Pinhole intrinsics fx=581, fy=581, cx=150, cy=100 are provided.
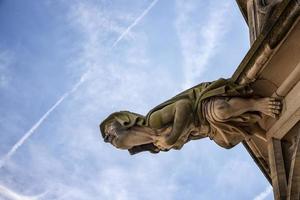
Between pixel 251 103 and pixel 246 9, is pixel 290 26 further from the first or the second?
pixel 246 9

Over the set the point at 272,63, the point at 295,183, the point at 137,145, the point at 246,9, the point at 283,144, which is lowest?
the point at 137,145

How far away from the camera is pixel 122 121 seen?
24.8 ft

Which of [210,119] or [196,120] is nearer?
[210,119]

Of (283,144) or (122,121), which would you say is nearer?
(283,144)

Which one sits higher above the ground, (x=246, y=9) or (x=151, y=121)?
(x=246, y=9)

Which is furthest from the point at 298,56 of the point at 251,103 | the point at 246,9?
the point at 246,9

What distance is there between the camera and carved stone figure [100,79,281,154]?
691 centimetres

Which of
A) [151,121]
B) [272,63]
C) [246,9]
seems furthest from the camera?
[246,9]

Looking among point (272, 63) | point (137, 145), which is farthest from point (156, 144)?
point (272, 63)

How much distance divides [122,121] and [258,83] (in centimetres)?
181

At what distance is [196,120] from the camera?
7160 millimetres

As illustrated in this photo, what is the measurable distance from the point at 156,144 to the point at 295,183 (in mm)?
1897

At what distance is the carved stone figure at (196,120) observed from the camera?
691cm

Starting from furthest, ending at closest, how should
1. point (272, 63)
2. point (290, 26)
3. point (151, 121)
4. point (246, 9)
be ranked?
point (246, 9) → point (151, 121) → point (272, 63) → point (290, 26)
